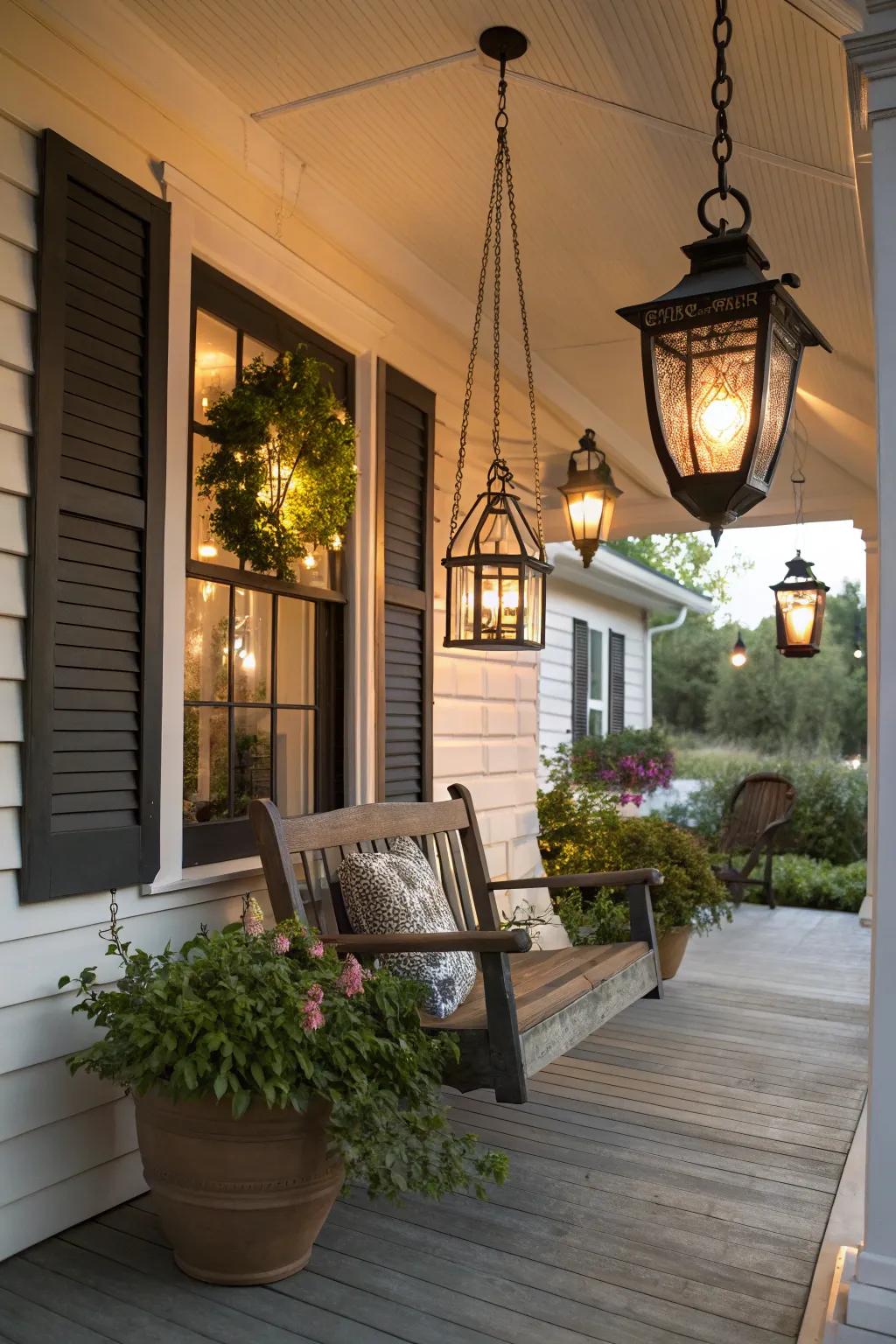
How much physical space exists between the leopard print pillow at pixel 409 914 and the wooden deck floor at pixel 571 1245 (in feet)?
1.73

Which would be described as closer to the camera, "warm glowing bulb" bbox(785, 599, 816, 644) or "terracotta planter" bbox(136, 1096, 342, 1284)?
"terracotta planter" bbox(136, 1096, 342, 1284)

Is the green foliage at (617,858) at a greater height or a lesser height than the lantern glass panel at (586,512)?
lesser

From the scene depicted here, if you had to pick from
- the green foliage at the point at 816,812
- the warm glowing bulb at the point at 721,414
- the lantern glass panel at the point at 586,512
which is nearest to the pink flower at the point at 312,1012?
the warm glowing bulb at the point at 721,414

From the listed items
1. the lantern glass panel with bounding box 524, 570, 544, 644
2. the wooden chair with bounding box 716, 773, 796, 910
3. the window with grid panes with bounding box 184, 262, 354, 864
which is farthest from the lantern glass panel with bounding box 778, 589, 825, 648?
the window with grid panes with bounding box 184, 262, 354, 864

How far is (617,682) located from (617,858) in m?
5.37

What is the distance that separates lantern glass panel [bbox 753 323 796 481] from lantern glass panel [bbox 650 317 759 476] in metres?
0.04

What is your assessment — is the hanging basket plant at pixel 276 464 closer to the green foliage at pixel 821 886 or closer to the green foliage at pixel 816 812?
the green foliage at pixel 821 886

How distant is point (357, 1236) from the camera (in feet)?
8.14

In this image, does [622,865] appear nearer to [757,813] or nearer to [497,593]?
[497,593]

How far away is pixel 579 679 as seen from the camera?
9477 millimetres

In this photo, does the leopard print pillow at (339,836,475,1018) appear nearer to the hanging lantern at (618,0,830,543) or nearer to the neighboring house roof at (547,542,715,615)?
the hanging lantern at (618,0,830,543)

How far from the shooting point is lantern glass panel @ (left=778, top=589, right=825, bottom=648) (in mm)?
6258

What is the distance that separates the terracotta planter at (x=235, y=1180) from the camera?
2158 millimetres

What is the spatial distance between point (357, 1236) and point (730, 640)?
61.6 ft
